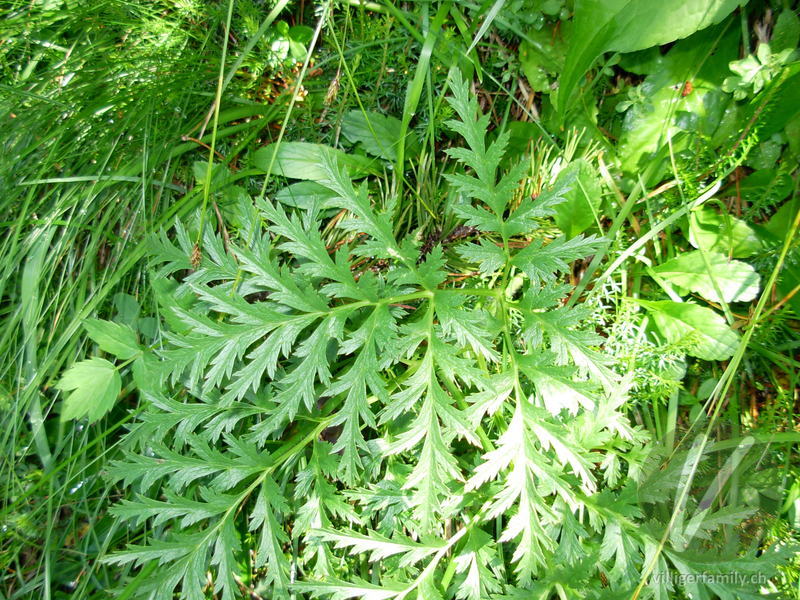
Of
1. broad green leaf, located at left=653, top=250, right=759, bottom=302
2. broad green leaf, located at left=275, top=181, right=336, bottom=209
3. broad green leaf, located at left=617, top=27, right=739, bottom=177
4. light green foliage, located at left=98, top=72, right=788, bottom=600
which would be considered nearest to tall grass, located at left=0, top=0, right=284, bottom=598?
broad green leaf, located at left=275, top=181, right=336, bottom=209

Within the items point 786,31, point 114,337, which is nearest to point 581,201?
point 786,31

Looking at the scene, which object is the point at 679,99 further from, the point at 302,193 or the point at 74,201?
the point at 74,201

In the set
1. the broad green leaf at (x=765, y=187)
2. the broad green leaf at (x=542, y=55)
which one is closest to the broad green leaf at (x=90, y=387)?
the broad green leaf at (x=542, y=55)

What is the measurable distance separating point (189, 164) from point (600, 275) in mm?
1779

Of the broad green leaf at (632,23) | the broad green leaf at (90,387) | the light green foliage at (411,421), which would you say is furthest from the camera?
the broad green leaf at (90,387)

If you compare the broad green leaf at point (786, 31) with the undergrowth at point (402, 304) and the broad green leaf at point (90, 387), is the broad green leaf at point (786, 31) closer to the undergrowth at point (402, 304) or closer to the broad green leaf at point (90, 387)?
the undergrowth at point (402, 304)

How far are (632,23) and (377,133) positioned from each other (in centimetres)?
100

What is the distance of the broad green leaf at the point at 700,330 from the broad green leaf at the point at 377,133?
1.16m

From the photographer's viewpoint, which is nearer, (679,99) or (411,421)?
(411,421)

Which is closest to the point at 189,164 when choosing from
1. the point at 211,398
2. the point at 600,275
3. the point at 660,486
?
the point at 211,398

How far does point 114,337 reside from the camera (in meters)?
1.95

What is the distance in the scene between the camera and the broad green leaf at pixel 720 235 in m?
1.95

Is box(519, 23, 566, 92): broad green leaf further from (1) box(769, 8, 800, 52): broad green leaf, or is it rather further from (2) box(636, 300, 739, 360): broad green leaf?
(2) box(636, 300, 739, 360): broad green leaf

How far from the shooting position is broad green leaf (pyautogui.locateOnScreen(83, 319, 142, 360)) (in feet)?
6.33
